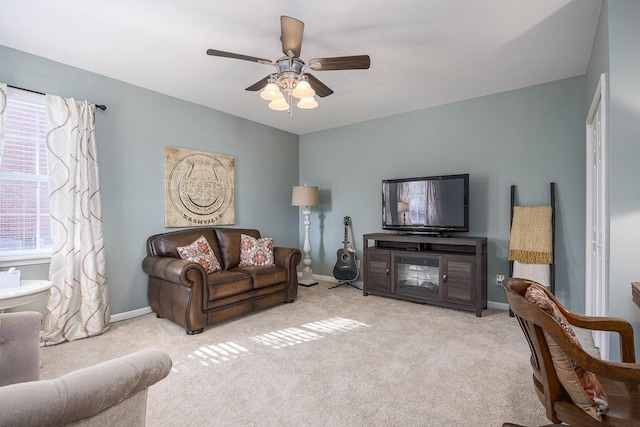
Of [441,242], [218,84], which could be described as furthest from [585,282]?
[218,84]

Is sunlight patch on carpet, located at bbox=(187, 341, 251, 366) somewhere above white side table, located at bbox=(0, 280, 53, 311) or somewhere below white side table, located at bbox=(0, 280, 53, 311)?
below

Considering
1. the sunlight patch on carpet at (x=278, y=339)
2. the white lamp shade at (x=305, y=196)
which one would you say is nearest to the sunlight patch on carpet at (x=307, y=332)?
the sunlight patch on carpet at (x=278, y=339)

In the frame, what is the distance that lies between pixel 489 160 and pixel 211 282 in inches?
140

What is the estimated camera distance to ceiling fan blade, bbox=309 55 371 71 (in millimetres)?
2245

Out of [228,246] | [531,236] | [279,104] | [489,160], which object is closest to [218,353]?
[228,246]

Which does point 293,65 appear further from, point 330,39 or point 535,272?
point 535,272

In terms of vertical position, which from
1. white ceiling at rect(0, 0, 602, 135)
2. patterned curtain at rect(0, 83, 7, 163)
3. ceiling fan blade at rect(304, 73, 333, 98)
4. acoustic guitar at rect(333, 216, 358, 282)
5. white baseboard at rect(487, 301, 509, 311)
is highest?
white ceiling at rect(0, 0, 602, 135)

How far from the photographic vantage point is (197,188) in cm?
410

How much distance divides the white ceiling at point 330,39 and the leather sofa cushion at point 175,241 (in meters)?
1.70

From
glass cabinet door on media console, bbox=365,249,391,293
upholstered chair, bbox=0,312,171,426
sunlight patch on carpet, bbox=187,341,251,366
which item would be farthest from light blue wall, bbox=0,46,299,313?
upholstered chair, bbox=0,312,171,426

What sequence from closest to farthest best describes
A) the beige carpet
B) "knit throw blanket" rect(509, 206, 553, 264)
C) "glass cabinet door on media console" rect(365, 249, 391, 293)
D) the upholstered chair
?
A: the upholstered chair → the beige carpet → "knit throw blanket" rect(509, 206, 553, 264) → "glass cabinet door on media console" rect(365, 249, 391, 293)

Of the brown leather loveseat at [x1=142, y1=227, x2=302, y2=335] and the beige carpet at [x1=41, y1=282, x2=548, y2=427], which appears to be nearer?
the beige carpet at [x1=41, y1=282, x2=548, y2=427]

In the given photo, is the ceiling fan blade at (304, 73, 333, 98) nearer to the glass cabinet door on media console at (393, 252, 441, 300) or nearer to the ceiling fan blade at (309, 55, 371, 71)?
the ceiling fan blade at (309, 55, 371, 71)

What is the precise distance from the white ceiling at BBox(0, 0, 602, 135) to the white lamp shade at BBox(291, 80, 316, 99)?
438 millimetres
